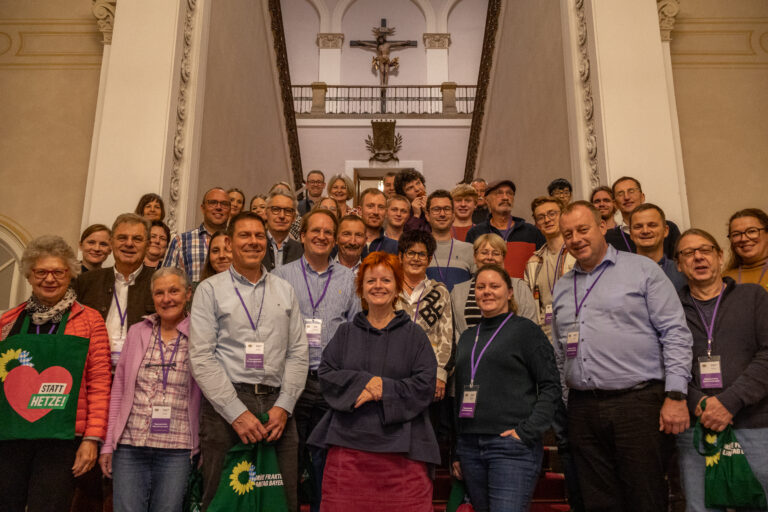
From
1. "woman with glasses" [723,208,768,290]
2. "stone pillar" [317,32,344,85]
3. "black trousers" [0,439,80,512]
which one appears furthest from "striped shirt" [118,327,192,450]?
"stone pillar" [317,32,344,85]

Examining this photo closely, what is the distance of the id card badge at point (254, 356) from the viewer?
238cm

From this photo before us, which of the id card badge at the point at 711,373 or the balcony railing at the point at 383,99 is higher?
the balcony railing at the point at 383,99

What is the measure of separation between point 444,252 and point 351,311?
0.98m

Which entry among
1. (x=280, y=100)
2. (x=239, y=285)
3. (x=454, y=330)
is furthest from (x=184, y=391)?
(x=280, y=100)

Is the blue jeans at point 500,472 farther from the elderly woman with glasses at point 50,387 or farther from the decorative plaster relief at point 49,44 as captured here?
the decorative plaster relief at point 49,44

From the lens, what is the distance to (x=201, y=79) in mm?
5160

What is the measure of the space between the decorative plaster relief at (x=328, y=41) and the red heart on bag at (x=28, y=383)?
1440cm

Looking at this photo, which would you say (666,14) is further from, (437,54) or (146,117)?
(437,54)

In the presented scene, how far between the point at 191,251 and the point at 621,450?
2739mm

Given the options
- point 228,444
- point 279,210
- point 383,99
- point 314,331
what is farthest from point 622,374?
point 383,99

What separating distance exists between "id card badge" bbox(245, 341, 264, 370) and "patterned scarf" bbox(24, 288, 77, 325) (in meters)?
0.83

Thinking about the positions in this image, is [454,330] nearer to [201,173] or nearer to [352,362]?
[352,362]

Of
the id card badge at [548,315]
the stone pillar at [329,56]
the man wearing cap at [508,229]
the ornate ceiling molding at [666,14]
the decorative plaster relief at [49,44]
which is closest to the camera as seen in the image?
the id card badge at [548,315]

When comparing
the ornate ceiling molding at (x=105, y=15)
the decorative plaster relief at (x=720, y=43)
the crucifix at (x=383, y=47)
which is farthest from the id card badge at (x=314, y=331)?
the crucifix at (x=383, y=47)
